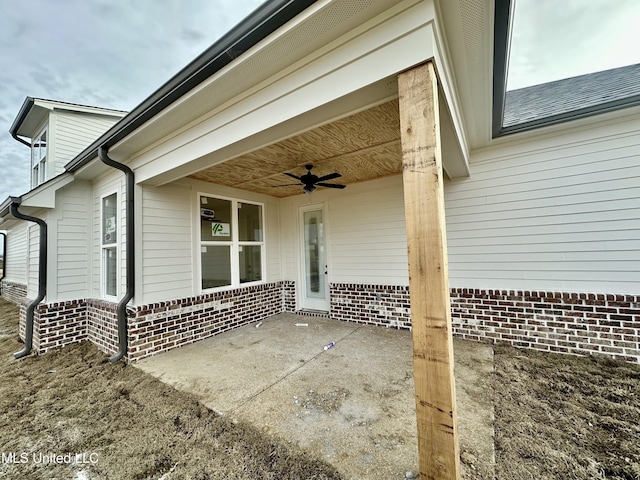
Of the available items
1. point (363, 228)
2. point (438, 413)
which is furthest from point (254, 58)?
point (363, 228)

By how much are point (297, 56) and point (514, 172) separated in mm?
3568

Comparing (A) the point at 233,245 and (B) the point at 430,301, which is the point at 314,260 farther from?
(B) the point at 430,301

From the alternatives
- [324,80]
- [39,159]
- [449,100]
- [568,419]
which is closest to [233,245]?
[324,80]

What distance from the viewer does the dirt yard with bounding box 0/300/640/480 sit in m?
1.69

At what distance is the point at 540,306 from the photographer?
3494 millimetres

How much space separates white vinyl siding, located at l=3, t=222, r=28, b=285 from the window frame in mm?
1286

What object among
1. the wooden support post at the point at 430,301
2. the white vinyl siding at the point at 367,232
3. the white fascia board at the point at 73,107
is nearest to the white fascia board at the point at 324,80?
the wooden support post at the point at 430,301

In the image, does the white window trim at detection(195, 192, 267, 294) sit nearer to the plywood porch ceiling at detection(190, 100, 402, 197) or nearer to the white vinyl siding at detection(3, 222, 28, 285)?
the plywood porch ceiling at detection(190, 100, 402, 197)

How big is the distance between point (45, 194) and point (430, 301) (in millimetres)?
5678

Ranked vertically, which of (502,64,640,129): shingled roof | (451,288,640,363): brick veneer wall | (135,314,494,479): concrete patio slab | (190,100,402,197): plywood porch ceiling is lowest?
(135,314,494,479): concrete patio slab

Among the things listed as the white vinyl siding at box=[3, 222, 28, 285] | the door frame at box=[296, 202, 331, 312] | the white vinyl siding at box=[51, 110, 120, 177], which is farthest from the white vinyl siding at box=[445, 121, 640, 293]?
the white vinyl siding at box=[3, 222, 28, 285]

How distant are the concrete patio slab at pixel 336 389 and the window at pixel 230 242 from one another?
1.18 metres

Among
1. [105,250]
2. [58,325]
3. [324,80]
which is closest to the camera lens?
[324,80]

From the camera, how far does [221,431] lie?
6.77 ft
